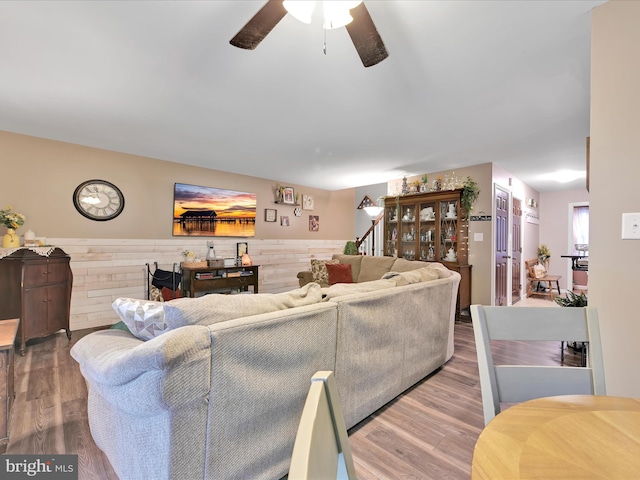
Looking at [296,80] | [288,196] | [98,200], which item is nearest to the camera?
[296,80]

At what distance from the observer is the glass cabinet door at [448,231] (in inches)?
189

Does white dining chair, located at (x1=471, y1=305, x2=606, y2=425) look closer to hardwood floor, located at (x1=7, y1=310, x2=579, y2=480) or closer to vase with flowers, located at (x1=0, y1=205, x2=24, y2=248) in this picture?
hardwood floor, located at (x1=7, y1=310, x2=579, y2=480)

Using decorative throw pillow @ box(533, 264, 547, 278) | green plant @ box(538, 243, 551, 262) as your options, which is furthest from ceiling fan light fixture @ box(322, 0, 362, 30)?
green plant @ box(538, 243, 551, 262)

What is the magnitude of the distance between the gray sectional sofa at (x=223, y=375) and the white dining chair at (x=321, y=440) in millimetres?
729

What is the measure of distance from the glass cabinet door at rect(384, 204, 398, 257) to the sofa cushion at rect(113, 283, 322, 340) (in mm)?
4282

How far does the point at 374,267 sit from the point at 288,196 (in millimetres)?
2350

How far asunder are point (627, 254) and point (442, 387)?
1.52 m

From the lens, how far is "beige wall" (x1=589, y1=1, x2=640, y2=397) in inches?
55.0

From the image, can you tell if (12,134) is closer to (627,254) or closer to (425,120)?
(425,120)

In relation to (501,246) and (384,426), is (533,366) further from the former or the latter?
(501,246)

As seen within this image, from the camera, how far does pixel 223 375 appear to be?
1210mm

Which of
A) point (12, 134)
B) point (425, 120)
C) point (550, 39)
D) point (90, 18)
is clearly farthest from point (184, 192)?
point (550, 39)

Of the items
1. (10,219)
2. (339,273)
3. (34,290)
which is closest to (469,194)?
(339,273)


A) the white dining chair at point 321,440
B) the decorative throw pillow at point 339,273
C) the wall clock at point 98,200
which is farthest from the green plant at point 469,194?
the wall clock at point 98,200
